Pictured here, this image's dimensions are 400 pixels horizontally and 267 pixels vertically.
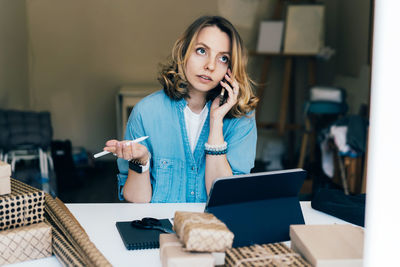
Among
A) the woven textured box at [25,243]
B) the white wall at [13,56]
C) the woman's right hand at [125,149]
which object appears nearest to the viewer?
the woven textured box at [25,243]

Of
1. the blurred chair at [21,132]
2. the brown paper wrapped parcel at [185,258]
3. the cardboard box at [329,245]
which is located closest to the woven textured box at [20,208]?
the brown paper wrapped parcel at [185,258]

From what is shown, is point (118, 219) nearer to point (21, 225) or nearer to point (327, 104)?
point (21, 225)

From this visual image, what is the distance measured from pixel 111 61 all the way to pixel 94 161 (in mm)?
1207

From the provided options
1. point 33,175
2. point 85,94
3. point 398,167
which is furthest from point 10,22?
point 398,167

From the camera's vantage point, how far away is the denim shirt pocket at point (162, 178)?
172 centimetres

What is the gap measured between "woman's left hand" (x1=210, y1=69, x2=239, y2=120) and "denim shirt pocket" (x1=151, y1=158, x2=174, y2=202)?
0.25 m

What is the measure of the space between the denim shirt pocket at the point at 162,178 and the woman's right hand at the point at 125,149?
0.72 ft

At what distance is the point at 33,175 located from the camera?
4.04m

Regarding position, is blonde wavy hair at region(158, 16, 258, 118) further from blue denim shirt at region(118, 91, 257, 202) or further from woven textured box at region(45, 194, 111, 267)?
woven textured box at region(45, 194, 111, 267)

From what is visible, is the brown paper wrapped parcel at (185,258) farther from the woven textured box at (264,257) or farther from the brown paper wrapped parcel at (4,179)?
the brown paper wrapped parcel at (4,179)

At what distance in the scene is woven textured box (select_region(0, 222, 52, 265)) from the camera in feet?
3.41

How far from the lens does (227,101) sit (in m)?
1.74

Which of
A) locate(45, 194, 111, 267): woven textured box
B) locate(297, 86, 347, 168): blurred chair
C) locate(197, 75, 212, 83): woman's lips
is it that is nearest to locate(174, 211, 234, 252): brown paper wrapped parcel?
locate(45, 194, 111, 267): woven textured box

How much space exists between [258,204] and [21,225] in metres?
0.58
